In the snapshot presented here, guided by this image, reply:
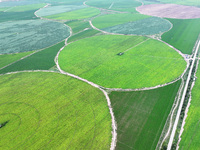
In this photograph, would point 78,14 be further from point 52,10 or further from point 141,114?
point 141,114

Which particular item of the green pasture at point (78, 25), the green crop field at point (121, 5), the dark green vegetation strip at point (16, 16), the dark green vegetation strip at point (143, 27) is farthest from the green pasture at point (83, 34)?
the green crop field at point (121, 5)

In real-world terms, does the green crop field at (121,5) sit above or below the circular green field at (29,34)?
above

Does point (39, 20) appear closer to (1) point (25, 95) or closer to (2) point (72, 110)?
(1) point (25, 95)

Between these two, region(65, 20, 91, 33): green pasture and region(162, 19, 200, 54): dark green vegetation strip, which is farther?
region(65, 20, 91, 33): green pasture

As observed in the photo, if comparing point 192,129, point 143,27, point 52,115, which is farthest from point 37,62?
point 143,27

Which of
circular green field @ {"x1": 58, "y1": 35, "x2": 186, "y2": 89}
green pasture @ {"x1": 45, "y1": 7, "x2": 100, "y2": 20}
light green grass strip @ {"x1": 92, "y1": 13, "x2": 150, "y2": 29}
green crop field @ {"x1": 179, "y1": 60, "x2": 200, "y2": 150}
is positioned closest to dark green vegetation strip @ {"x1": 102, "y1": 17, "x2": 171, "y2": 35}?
light green grass strip @ {"x1": 92, "y1": 13, "x2": 150, "y2": 29}

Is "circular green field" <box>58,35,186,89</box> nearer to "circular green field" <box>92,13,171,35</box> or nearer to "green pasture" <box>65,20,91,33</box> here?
"circular green field" <box>92,13,171,35</box>

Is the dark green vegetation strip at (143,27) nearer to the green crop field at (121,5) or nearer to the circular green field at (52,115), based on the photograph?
the green crop field at (121,5)
